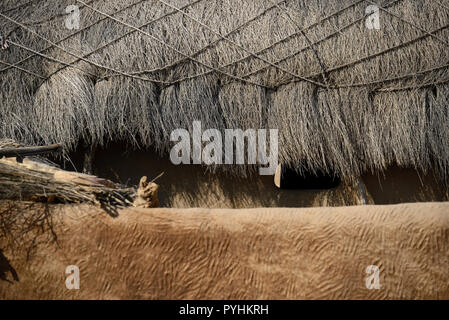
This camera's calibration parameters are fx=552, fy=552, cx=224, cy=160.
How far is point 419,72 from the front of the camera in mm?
3523

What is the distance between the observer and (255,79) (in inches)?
142

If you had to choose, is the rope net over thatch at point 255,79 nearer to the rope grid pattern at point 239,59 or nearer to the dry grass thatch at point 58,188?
the rope grid pattern at point 239,59

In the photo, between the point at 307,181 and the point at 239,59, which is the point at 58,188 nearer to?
the point at 239,59

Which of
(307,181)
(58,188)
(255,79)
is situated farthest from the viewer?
(307,181)

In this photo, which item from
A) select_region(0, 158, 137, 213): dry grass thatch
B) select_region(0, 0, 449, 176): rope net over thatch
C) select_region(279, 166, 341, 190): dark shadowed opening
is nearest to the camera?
select_region(0, 158, 137, 213): dry grass thatch

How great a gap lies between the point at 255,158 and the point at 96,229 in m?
1.23

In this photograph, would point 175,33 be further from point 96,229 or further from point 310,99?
point 96,229

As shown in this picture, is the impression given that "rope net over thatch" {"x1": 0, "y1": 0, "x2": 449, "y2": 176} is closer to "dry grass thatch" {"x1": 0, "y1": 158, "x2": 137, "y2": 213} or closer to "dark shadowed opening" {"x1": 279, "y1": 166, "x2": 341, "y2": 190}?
"dark shadowed opening" {"x1": 279, "y1": 166, "x2": 341, "y2": 190}

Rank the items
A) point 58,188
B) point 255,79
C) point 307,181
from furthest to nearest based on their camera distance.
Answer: point 307,181 < point 255,79 < point 58,188

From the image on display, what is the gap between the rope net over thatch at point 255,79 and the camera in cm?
352

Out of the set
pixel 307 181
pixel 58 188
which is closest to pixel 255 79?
pixel 307 181

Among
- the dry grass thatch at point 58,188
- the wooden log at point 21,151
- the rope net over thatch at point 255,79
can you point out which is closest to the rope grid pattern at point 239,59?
the rope net over thatch at point 255,79

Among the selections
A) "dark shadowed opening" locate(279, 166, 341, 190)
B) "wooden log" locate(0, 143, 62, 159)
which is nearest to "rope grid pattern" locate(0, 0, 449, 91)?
"dark shadowed opening" locate(279, 166, 341, 190)

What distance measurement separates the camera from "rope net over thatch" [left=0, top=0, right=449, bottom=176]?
3.52 metres
